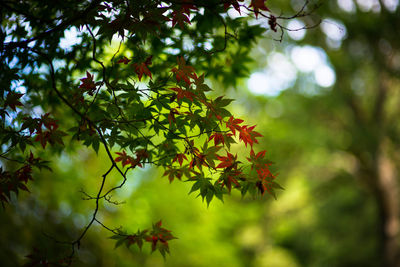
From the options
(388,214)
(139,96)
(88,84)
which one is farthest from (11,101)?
(388,214)

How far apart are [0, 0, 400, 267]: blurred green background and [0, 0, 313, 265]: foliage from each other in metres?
1.53

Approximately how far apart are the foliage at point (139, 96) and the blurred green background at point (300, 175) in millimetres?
1529

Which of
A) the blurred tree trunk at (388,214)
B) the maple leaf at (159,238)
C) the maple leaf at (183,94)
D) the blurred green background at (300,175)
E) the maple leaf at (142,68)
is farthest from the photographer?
the blurred tree trunk at (388,214)

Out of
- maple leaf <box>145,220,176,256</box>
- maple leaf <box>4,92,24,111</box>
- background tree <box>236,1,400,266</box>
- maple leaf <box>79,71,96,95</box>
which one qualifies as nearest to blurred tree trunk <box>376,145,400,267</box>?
background tree <box>236,1,400,266</box>

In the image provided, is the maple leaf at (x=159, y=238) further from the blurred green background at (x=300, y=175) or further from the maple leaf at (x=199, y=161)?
the blurred green background at (x=300, y=175)

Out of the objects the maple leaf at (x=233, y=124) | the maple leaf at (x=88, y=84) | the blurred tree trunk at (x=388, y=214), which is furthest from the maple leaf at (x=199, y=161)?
the blurred tree trunk at (x=388, y=214)

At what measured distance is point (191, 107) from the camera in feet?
4.52

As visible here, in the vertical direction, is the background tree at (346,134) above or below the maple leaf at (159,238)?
A: above

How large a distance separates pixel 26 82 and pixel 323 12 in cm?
567

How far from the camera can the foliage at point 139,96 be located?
1.27 metres

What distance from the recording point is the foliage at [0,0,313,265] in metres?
1.27

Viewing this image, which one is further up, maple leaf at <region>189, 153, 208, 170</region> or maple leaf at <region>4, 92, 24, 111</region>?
maple leaf at <region>4, 92, 24, 111</region>

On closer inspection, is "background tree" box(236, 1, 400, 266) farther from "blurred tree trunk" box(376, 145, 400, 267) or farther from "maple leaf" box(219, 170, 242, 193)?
"maple leaf" box(219, 170, 242, 193)

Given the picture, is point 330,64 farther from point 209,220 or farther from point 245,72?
point 245,72
